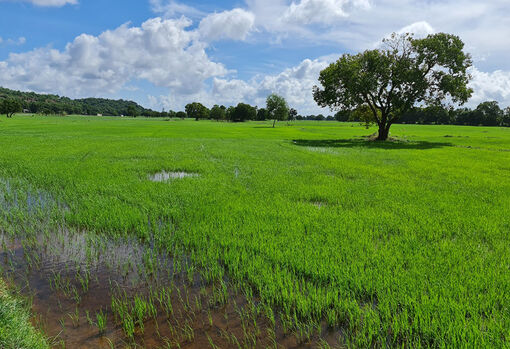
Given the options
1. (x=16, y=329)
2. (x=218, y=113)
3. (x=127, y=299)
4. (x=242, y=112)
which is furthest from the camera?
(x=218, y=113)

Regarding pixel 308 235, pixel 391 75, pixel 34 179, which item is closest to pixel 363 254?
pixel 308 235

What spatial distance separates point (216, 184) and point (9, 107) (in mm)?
150204

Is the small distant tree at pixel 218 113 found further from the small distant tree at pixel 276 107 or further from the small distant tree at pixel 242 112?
the small distant tree at pixel 276 107

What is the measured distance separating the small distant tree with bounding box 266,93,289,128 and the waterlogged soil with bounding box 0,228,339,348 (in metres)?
111

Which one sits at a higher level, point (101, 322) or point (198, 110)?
point (198, 110)

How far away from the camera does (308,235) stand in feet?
22.8

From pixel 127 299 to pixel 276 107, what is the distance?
11435 centimetres

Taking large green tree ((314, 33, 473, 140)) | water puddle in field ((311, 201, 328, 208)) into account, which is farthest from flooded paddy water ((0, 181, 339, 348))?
large green tree ((314, 33, 473, 140))

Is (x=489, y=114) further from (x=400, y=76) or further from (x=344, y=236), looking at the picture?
(x=344, y=236)

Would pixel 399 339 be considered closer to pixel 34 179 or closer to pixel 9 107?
pixel 34 179

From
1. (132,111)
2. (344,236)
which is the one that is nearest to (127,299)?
(344,236)

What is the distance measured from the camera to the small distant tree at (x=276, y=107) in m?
114

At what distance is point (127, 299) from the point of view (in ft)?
15.4

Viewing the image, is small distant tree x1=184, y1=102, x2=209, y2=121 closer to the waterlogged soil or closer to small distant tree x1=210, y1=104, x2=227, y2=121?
small distant tree x1=210, y1=104, x2=227, y2=121
